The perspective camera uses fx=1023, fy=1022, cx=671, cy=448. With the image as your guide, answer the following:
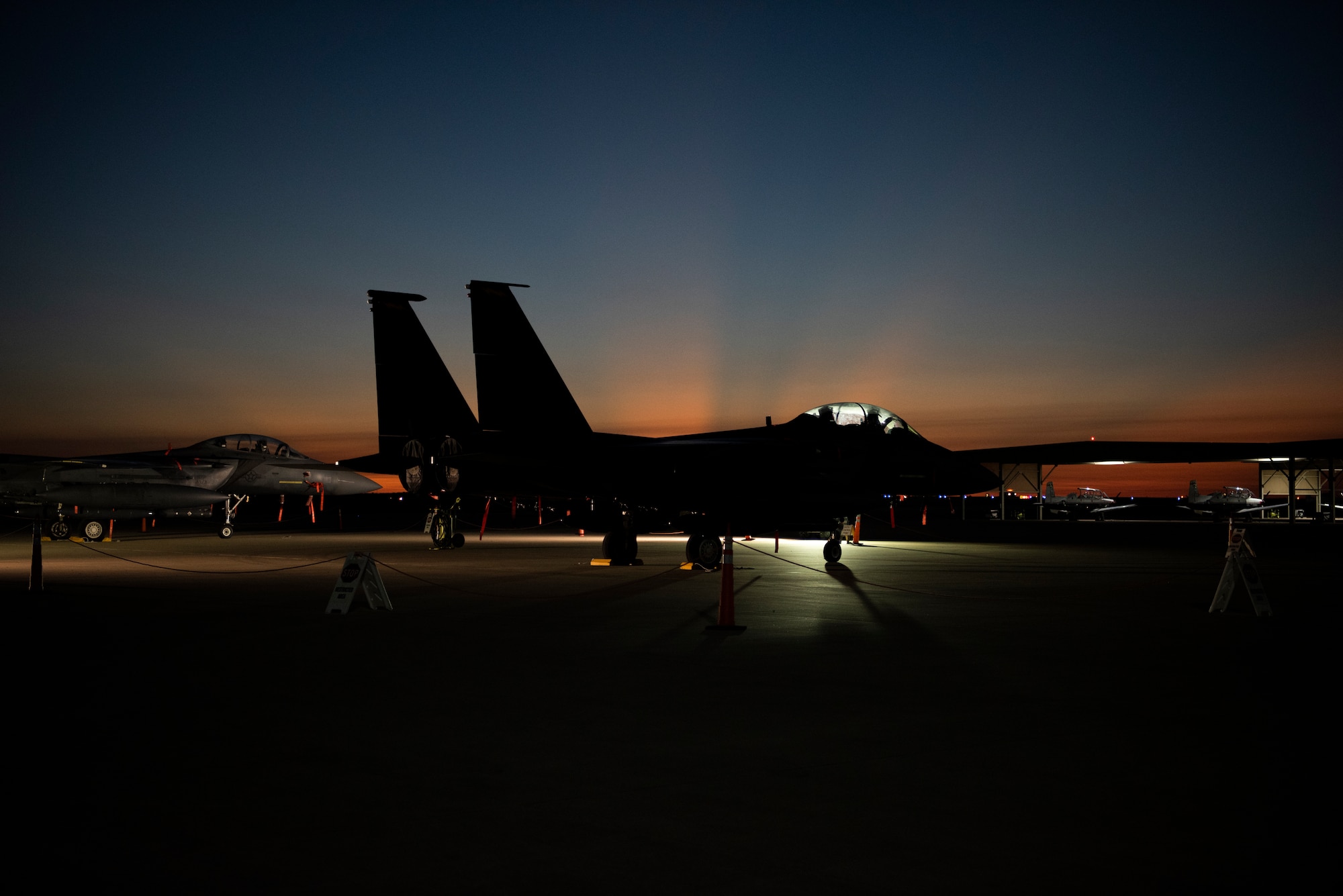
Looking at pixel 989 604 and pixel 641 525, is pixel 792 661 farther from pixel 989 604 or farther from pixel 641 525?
pixel 641 525

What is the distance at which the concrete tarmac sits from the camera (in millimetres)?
3721

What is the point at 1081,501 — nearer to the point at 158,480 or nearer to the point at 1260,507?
the point at 1260,507

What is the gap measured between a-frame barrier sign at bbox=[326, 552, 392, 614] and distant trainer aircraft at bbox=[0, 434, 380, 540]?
1969cm

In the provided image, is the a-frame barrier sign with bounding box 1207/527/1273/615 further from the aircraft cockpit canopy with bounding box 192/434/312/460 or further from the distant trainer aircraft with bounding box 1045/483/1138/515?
the distant trainer aircraft with bounding box 1045/483/1138/515

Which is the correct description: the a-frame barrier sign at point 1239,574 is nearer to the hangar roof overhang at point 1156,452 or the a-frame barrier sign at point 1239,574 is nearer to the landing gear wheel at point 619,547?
the landing gear wheel at point 619,547

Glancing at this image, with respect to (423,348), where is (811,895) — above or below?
below

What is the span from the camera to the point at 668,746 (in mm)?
5406

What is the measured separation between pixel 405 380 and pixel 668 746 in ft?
52.6

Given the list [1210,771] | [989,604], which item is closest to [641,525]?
[989,604]

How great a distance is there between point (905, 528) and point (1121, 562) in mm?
22193

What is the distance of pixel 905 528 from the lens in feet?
141

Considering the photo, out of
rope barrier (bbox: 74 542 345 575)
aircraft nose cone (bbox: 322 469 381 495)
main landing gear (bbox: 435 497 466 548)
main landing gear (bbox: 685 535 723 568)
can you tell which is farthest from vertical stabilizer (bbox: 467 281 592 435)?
aircraft nose cone (bbox: 322 469 381 495)

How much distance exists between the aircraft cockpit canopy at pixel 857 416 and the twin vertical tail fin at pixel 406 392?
705 cm

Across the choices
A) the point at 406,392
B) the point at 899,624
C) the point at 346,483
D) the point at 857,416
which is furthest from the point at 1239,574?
the point at 346,483
